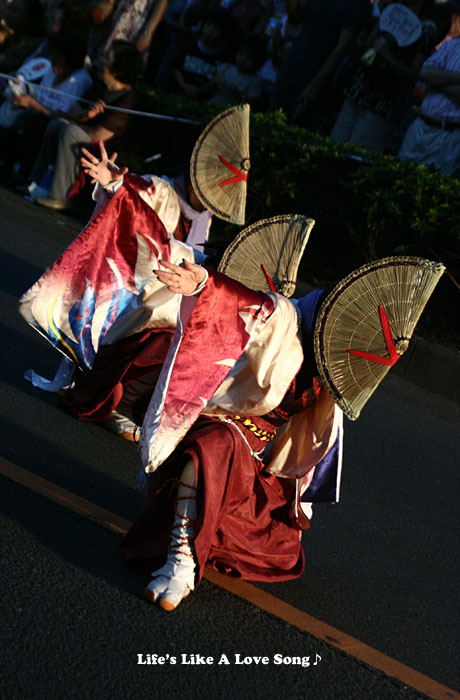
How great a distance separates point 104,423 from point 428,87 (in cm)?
494

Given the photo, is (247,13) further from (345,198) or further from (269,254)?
(269,254)

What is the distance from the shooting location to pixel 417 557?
3973 millimetres

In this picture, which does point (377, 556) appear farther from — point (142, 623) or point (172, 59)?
point (172, 59)

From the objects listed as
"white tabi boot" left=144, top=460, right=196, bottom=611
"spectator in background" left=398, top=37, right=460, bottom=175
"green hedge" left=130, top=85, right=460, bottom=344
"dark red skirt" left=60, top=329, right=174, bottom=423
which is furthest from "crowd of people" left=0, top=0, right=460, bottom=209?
"white tabi boot" left=144, top=460, right=196, bottom=611

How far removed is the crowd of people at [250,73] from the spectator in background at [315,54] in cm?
1

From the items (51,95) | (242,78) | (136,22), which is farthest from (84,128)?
(242,78)

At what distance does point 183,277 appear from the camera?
2865 millimetres

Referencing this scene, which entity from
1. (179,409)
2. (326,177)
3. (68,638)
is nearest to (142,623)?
(68,638)

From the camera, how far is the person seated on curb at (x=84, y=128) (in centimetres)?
839

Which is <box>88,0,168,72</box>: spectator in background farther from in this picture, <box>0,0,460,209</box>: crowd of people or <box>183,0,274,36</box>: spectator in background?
<box>183,0,274,36</box>: spectator in background

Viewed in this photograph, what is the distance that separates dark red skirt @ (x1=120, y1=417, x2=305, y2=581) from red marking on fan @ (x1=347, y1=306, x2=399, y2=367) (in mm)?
492

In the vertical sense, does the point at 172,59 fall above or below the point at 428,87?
below

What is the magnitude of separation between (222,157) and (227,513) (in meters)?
2.52

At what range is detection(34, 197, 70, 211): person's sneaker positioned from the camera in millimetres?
8945
